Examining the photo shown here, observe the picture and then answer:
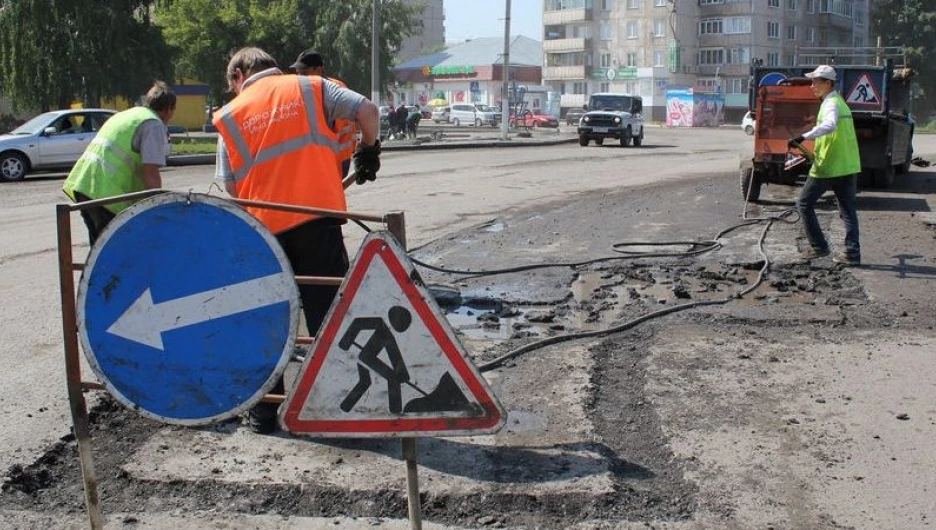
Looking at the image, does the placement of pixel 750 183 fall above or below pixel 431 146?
below

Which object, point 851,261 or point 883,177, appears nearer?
point 851,261

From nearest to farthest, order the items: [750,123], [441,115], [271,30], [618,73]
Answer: [750,123] → [271,30] → [441,115] → [618,73]

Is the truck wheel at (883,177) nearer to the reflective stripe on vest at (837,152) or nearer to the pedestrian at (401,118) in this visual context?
the reflective stripe on vest at (837,152)

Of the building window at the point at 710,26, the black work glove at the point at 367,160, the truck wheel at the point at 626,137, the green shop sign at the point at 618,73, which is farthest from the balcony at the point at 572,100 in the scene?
the black work glove at the point at 367,160

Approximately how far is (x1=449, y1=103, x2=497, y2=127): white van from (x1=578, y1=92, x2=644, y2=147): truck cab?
30.9 metres

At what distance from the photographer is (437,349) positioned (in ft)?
11.2

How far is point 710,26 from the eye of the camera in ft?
309

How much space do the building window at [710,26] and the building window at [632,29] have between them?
580 centimetres

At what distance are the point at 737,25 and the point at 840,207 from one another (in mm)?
87051

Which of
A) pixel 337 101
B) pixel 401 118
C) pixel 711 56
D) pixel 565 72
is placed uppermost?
pixel 711 56

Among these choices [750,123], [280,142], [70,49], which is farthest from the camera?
[70,49]

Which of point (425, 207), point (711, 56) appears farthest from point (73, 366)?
point (711, 56)

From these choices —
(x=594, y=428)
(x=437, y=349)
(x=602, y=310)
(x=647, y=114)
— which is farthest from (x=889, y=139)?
(x=647, y=114)

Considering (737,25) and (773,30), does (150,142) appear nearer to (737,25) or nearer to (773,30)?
(737,25)
